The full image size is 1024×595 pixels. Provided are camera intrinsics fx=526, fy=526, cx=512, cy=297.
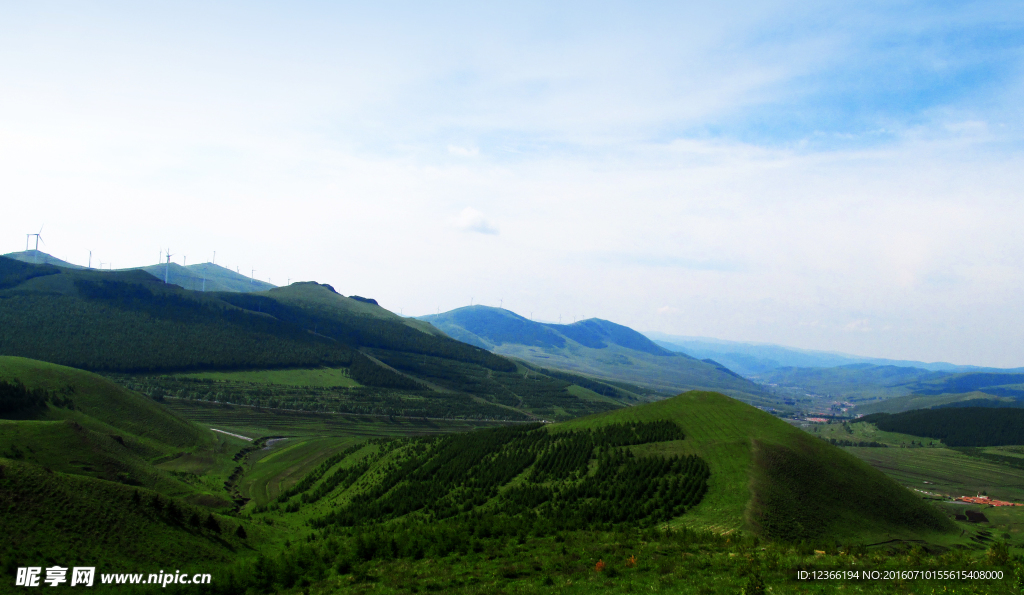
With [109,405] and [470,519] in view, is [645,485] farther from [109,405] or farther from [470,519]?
[109,405]

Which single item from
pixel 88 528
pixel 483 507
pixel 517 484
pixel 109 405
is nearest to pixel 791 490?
pixel 517 484

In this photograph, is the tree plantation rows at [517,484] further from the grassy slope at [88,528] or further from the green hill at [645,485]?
the grassy slope at [88,528]

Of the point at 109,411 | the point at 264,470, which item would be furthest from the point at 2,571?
the point at 109,411

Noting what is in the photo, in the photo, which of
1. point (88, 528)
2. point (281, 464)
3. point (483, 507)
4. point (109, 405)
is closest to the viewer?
point (88, 528)

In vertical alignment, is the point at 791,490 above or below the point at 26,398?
above

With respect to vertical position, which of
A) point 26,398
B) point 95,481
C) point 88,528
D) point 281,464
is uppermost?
→ point 95,481

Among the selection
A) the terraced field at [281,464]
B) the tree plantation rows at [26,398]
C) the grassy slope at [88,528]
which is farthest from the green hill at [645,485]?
the tree plantation rows at [26,398]

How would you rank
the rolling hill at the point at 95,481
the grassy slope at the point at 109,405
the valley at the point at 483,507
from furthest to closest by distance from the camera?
1. the grassy slope at the point at 109,405
2. the rolling hill at the point at 95,481
3. the valley at the point at 483,507

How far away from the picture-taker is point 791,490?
61.9m

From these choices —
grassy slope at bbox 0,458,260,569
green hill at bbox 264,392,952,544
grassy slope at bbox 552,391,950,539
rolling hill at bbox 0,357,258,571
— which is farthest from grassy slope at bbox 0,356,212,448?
grassy slope at bbox 552,391,950,539

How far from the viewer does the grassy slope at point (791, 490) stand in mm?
56344

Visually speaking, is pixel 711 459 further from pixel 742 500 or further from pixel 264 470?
pixel 264 470

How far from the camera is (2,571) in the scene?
34.3 m

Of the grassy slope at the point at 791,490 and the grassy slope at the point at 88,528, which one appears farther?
the grassy slope at the point at 791,490
